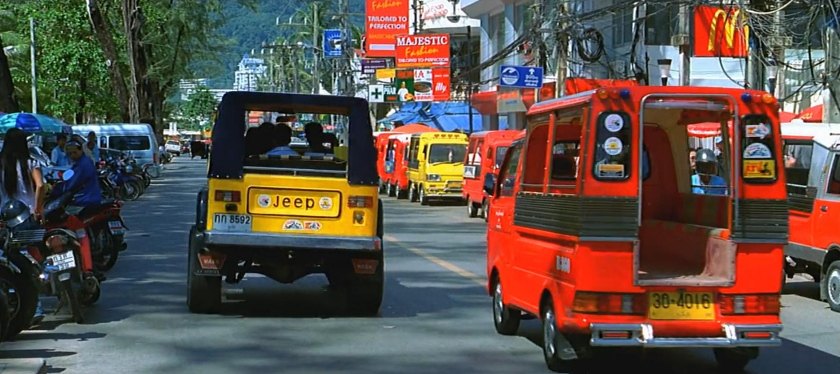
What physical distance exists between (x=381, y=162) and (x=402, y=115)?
1564cm

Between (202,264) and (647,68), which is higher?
(647,68)

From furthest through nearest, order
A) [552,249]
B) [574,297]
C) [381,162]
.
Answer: [381,162]
[552,249]
[574,297]

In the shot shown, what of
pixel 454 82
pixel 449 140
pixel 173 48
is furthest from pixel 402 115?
pixel 449 140

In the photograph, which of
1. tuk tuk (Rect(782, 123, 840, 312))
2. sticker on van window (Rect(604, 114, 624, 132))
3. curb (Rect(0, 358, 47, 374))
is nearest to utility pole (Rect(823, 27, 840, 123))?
tuk tuk (Rect(782, 123, 840, 312))

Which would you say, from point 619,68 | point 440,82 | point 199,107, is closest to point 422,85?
point 440,82

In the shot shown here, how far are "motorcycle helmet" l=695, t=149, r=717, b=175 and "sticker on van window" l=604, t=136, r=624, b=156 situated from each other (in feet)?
7.77

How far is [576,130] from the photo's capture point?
380 inches

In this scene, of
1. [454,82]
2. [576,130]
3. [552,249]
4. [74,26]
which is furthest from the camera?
[74,26]

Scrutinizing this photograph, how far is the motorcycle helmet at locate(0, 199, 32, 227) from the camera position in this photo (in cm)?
1037

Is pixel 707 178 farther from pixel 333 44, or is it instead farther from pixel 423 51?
pixel 333 44

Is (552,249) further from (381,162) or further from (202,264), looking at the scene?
(381,162)

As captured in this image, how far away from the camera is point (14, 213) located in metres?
10.4

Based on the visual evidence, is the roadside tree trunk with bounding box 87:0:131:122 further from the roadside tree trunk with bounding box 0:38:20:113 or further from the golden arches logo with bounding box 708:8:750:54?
the golden arches logo with bounding box 708:8:750:54

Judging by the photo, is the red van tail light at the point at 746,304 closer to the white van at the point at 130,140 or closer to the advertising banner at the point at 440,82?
the white van at the point at 130,140
